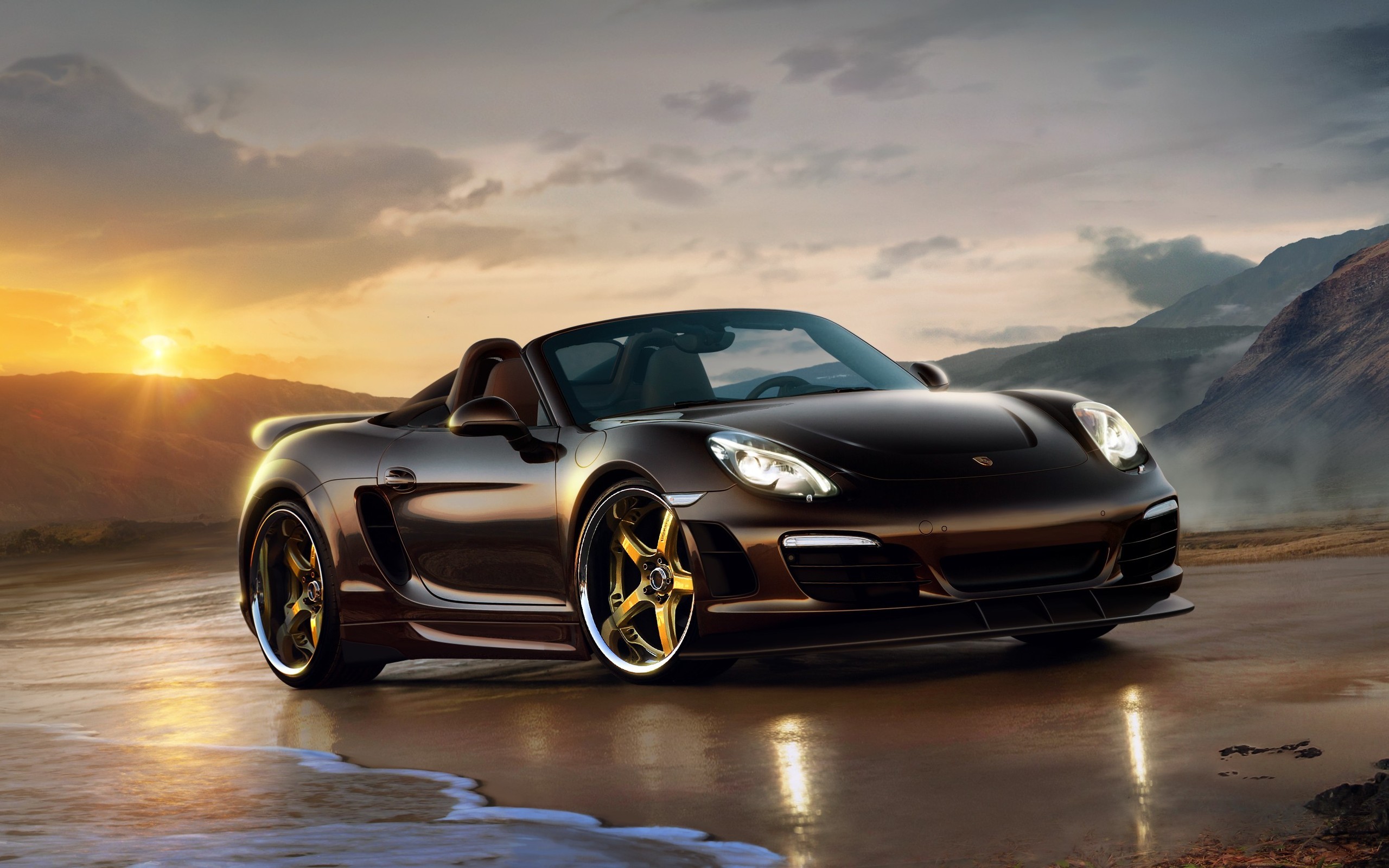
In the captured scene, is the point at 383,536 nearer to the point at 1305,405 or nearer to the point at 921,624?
the point at 921,624

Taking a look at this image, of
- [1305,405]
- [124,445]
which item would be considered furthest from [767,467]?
[124,445]

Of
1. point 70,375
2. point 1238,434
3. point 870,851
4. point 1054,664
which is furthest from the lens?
point 70,375

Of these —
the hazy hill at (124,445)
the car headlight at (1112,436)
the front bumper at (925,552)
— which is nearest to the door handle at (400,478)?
the front bumper at (925,552)

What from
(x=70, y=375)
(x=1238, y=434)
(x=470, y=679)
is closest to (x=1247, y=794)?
(x=470, y=679)

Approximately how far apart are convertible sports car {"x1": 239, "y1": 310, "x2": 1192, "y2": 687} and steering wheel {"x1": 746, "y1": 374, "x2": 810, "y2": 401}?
0.6 inches

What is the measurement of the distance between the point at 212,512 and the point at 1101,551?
122 m

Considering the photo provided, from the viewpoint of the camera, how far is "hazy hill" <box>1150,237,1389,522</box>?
8181 centimetres

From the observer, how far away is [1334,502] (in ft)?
151

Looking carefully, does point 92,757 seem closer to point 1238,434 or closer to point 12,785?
point 12,785

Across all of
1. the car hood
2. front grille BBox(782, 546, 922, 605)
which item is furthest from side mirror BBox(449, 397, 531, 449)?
front grille BBox(782, 546, 922, 605)

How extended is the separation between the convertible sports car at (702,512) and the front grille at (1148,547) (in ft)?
0.04

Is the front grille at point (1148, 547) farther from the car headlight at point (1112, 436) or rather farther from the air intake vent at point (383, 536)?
the air intake vent at point (383, 536)

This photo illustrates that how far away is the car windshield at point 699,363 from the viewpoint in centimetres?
662

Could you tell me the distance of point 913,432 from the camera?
5.78 meters
